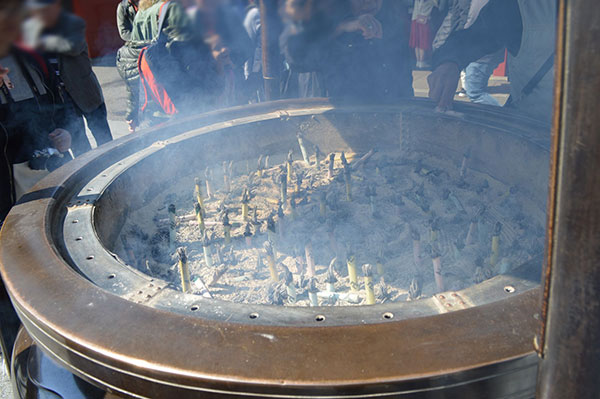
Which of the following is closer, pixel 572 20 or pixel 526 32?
pixel 572 20

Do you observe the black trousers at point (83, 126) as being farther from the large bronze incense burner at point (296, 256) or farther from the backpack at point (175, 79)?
the large bronze incense burner at point (296, 256)

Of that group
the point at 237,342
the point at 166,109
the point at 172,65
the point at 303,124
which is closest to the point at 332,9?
the point at 303,124

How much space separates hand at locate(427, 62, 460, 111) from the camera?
2.97 meters

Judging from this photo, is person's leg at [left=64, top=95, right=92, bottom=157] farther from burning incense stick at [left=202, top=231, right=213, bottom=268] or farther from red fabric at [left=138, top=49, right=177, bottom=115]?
burning incense stick at [left=202, top=231, right=213, bottom=268]

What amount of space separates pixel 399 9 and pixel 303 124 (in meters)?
1.15

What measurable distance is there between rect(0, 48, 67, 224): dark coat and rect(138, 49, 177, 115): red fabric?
60 centimetres

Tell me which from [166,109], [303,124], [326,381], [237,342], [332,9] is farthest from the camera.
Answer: [166,109]

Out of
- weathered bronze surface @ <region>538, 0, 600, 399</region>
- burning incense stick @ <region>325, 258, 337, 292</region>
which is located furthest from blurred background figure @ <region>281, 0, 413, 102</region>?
weathered bronze surface @ <region>538, 0, 600, 399</region>

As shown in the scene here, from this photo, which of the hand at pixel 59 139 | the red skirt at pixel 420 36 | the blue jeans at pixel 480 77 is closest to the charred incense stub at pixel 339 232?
the hand at pixel 59 139

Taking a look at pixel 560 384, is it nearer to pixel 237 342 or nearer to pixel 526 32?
pixel 237 342

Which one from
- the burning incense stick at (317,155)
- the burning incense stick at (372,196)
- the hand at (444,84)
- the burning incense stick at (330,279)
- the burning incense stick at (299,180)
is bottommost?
the burning incense stick at (330,279)

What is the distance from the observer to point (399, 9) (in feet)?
11.0

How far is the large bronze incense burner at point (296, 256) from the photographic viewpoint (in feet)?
3.44

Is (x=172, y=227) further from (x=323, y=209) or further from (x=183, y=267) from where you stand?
(x=323, y=209)
